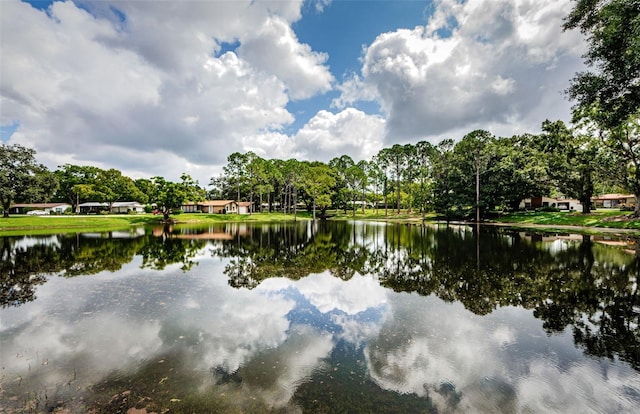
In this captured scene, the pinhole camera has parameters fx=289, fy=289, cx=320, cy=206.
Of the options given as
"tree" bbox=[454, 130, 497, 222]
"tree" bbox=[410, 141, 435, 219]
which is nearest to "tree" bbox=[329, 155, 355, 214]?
"tree" bbox=[410, 141, 435, 219]

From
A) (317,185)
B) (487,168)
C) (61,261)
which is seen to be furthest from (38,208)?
(487,168)

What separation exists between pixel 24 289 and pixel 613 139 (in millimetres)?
48349

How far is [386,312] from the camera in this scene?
8680mm

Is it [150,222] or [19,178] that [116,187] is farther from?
[150,222]

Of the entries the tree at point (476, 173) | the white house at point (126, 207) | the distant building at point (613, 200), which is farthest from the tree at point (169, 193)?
the distant building at point (613, 200)

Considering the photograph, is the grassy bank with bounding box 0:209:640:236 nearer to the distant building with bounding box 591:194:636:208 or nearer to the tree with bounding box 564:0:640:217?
the tree with bounding box 564:0:640:217

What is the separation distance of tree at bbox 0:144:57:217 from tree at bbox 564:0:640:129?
7261 centimetres

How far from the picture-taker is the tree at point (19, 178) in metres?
46.5

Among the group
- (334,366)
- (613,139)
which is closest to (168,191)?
(334,366)

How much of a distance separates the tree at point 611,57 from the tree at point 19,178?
72606 millimetres

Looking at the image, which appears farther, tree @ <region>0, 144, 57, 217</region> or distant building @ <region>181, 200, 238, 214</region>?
distant building @ <region>181, 200, 238, 214</region>

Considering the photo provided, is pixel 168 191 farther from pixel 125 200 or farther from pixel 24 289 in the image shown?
pixel 125 200

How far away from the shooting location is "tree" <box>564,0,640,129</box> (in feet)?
58.1

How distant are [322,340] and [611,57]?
2886cm
